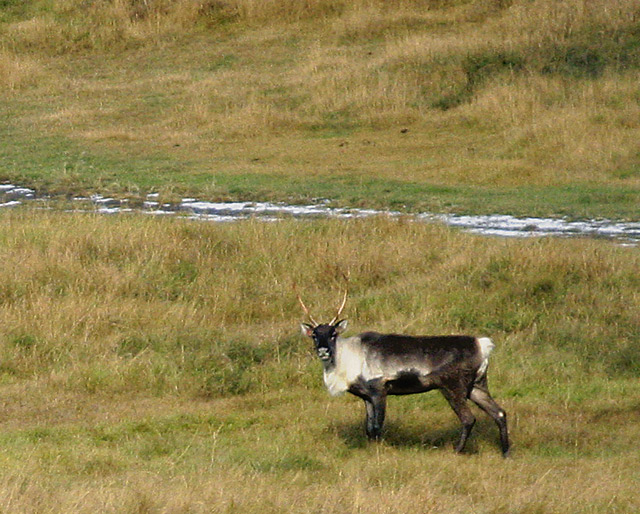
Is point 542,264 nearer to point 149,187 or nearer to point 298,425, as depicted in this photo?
point 298,425

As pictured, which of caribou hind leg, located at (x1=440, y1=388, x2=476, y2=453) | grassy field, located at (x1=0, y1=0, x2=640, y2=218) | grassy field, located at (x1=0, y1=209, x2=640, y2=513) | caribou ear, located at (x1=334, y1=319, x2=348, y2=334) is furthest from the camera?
grassy field, located at (x1=0, y1=0, x2=640, y2=218)

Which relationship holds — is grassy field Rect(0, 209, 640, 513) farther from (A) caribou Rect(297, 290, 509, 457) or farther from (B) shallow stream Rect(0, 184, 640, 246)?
(B) shallow stream Rect(0, 184, 640, 246)

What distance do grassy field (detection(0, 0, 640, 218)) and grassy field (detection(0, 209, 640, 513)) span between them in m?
4.43

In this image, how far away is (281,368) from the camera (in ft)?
31.7

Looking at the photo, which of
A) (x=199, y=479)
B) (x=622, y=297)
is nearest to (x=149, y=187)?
(x=622, y=297)

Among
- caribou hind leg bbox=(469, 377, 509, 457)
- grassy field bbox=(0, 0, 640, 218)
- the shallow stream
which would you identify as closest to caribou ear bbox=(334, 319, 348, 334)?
caribou hind leg bbox=(469, 377, 509, 457)

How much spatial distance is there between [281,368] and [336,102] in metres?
14.0

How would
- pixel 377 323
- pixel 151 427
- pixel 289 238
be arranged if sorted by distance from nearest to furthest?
1. pixel 151 427
2. pixel 377 323
3. pixel 289 238

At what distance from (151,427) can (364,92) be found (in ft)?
51.1

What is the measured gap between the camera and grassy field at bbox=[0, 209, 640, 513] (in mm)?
6754

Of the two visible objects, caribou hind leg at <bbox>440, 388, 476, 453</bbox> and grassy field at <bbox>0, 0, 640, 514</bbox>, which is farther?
caribou hind leg at <bbox>440, 388, 476, 453</bbox>

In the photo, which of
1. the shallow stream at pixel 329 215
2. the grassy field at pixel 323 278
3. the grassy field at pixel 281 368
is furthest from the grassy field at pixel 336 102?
the grassy field at pixel 281 368

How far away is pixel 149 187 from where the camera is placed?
18719 mm

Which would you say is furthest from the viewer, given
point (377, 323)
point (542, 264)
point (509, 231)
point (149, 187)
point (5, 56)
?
point (5, 56)
